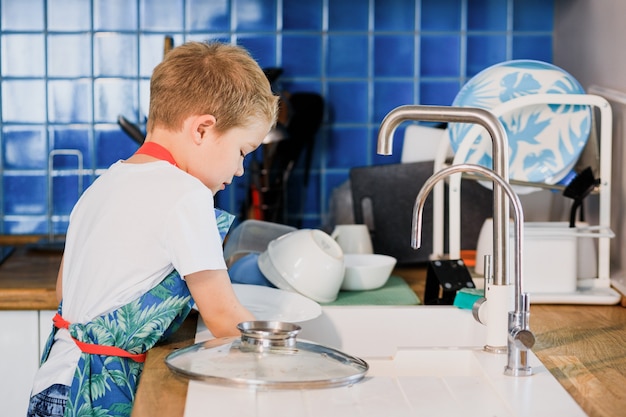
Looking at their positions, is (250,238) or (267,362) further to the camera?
(250,238)

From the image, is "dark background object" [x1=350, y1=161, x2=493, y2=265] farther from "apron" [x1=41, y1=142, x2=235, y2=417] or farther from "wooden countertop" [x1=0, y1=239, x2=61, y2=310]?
"apron" [x1=41, y1=142, x2=235, y2=417]

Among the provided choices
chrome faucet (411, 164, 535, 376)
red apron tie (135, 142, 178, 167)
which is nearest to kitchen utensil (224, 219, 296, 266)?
red apron tie (135, 142, 178, 167)

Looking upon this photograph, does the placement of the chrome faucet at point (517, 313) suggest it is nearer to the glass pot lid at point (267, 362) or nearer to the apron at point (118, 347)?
the glass pot lid at point (267, 362)

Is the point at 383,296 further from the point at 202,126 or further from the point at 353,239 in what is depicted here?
the point at 202,126

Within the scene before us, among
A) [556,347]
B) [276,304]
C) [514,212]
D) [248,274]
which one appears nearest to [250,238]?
[248,274]

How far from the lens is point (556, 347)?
148 cm

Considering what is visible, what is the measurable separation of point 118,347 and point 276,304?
327mm

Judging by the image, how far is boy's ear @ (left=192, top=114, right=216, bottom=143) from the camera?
57.7 inches

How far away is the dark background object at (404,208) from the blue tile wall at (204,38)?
25cm

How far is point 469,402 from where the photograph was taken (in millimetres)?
1179

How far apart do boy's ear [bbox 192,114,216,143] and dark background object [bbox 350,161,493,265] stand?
0.90 m

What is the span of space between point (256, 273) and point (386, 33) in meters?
0.94

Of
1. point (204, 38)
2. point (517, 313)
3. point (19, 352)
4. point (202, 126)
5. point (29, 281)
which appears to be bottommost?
point (19, 352)

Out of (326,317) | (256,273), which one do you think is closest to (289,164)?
(256,273)
